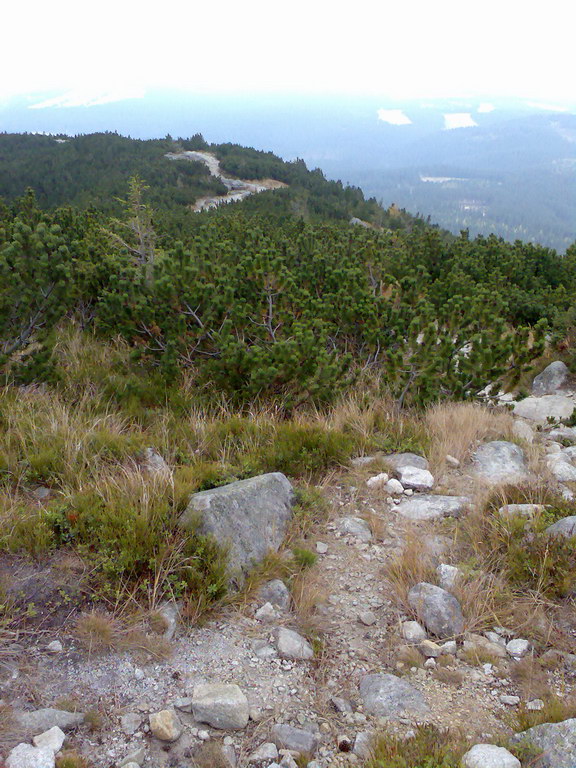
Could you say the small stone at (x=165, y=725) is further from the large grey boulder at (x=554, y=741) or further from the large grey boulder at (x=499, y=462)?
the large grey boulder at (x=499, y=462)

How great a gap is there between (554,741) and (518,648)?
0.68 m

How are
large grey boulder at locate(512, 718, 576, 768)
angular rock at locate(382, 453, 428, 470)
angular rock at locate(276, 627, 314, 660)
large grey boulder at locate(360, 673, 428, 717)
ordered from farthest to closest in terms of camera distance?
1. angular rock at locate(382, 453, 428, 470)
2. angular rock at locate(276, 627, 314, 660)
3. large grey boulder at locate(360, 673, 428, 717)
4. large grey boulder at locate(512, 718, 576, 768)

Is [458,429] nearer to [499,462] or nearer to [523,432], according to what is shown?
[499,462]

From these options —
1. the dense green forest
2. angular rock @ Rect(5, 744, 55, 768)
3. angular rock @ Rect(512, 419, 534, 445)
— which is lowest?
angular rock @ Rect(512, 419, 534, 445)

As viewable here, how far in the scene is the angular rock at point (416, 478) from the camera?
3.95m

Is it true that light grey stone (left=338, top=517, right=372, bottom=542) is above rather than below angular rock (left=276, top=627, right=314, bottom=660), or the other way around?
below

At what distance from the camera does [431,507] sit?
3666 millimetres

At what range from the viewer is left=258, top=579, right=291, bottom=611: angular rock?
2.79 m

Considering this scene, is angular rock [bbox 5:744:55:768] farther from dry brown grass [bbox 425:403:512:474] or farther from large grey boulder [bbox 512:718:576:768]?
dry brown grass [bbox 425:403:512:474]

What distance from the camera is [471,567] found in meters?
2.99

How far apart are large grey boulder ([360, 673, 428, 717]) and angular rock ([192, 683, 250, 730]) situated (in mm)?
531

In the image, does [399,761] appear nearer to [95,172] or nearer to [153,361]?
[153,361]

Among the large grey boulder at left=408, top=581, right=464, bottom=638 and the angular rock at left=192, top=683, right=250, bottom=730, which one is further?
the large grey boulder at left=408, top=581, right=464, bottom=638

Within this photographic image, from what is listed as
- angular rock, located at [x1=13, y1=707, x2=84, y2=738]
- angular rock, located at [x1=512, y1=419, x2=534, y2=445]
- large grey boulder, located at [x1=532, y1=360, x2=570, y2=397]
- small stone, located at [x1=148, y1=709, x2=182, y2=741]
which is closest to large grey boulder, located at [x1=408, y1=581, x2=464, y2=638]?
small stone, located at [x1=148, y1=709, x2=182, y2=741]
